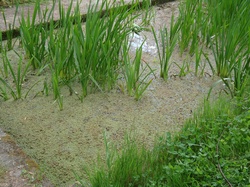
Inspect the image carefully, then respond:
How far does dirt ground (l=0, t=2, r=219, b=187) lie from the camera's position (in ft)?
6.56

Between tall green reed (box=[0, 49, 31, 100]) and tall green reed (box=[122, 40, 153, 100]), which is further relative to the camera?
tall green reed (box=[122, 40, 153, 100])

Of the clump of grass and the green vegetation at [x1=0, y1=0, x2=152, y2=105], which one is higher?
the green vegetation at [x1=0, y1=0, x2=152, y2=105]

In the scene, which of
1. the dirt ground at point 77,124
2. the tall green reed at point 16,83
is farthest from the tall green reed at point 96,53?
the tall green reed at point 16,83

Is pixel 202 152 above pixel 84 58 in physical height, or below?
below

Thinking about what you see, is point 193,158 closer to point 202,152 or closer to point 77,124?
point 202,152

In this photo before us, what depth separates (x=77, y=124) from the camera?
234cm

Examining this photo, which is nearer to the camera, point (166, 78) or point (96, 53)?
point (96, 53)

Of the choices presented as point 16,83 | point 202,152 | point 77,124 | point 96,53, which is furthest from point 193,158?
point 16,83

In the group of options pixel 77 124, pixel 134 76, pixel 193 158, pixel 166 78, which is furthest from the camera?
pixel 166 78

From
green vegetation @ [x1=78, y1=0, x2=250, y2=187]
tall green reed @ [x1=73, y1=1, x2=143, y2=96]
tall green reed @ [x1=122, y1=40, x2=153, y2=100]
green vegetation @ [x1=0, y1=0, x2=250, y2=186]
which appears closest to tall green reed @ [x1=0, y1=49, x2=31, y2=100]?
green vegetation @ [x1=0, y1=0, x2=250, y2=186]

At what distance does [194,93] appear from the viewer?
A: 2725 millimetres

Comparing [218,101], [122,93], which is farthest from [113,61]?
[218,101]

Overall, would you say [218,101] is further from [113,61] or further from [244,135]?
[113,61]

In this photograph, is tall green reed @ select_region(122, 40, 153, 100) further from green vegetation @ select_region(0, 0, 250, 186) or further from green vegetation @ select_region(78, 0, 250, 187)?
green vegetation @ select_region(78, 0, 250, 187)
